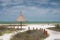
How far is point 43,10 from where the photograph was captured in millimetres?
6137

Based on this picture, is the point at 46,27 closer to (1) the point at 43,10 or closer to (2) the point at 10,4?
(1) the point at 43,10

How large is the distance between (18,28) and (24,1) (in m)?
0.63

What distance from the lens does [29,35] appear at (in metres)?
6.05

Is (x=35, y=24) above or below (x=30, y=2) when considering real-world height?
below

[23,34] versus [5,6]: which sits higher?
[5,6]

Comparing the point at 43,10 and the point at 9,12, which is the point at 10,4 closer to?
the point at 9,12

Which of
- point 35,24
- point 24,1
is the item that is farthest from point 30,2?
point 35,24

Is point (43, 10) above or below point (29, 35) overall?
above

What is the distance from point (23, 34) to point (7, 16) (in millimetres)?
555

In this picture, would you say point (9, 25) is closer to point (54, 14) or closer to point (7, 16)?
point (7, 16)

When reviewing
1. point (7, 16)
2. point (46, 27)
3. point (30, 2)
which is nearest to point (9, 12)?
point (7, 16)

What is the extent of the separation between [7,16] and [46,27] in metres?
0.93

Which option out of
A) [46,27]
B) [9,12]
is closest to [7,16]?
[9,12]

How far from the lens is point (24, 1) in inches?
240
